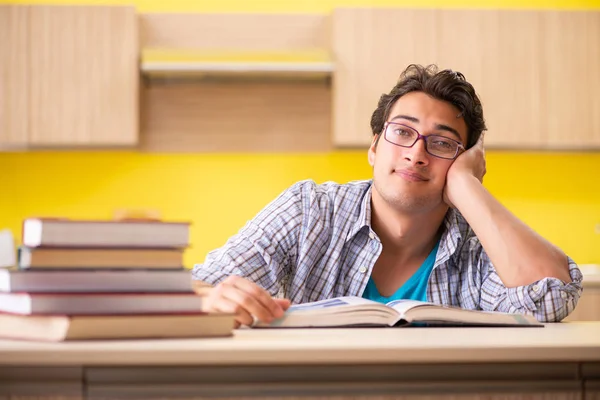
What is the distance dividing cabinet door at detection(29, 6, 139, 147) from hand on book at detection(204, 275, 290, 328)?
8.18ft

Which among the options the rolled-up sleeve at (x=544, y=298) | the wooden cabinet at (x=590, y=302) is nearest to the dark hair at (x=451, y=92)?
the rolled-up sleeve at (x=544, y=298)

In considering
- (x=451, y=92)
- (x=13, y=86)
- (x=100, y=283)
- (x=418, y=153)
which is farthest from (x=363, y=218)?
(x=13, y=86)

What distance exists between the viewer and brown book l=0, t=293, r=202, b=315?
39.8 inches

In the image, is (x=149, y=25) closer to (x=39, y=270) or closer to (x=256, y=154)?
(x=256, y=154)

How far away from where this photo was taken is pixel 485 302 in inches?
79.1

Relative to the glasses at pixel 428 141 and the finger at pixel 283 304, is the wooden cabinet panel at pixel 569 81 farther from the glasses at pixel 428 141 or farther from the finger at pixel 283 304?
the finger at pixel 283 304

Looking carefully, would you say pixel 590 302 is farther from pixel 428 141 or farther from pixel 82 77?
pixel 82 77

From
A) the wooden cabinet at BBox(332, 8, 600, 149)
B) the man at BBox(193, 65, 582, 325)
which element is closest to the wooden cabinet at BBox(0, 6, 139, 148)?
the wooden cabinet at BBox(332, 8, 600, 149)

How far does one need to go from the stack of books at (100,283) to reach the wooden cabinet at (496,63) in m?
2.77

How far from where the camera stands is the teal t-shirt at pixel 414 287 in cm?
208

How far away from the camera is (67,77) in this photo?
3725 millimetres

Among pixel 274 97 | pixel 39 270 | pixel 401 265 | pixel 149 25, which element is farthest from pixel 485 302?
pixel 149 25

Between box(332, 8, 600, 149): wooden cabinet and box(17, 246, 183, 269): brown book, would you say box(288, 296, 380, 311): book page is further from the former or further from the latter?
box(332, 8, 600, 149): wooden cabinet

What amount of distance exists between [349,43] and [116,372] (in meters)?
3.05
